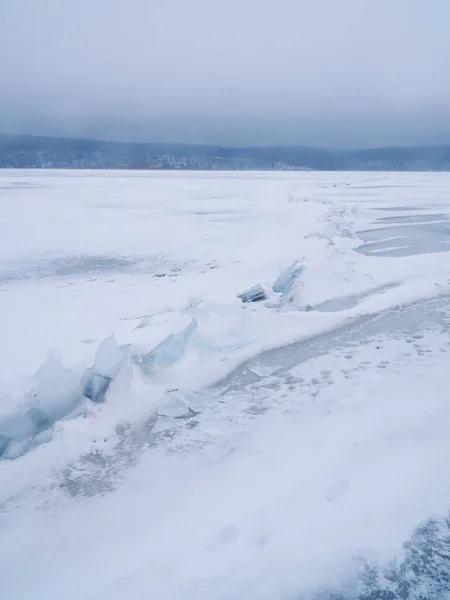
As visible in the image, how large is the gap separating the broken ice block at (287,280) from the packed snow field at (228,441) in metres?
0.04

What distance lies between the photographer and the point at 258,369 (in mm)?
3908

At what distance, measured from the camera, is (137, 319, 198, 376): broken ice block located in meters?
3.81

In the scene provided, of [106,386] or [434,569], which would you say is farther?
[106,386]

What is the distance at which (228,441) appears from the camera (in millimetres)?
2928

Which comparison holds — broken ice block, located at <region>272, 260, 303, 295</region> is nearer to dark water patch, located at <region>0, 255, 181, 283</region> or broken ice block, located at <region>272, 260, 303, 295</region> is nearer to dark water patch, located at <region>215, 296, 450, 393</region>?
dark water patch, located at <region>215, 296, 450, 393</region>

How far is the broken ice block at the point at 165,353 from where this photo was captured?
12.5ft

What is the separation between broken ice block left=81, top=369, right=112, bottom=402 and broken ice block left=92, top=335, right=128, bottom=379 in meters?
0.04

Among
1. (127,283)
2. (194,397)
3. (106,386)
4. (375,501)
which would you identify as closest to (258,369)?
(194,397)

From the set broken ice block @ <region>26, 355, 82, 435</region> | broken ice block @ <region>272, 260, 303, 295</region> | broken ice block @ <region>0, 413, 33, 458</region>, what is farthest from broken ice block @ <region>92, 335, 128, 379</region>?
broken ice block @ <region>272, 260, 303, 295</region>

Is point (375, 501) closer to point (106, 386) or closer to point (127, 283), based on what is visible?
point (106, 386)

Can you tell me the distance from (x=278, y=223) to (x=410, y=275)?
6.37 meters

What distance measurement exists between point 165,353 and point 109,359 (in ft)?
1.91

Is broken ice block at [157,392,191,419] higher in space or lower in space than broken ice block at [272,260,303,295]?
lower

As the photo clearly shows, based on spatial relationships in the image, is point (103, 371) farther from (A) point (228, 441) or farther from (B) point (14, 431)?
(A) point (228, 441)
